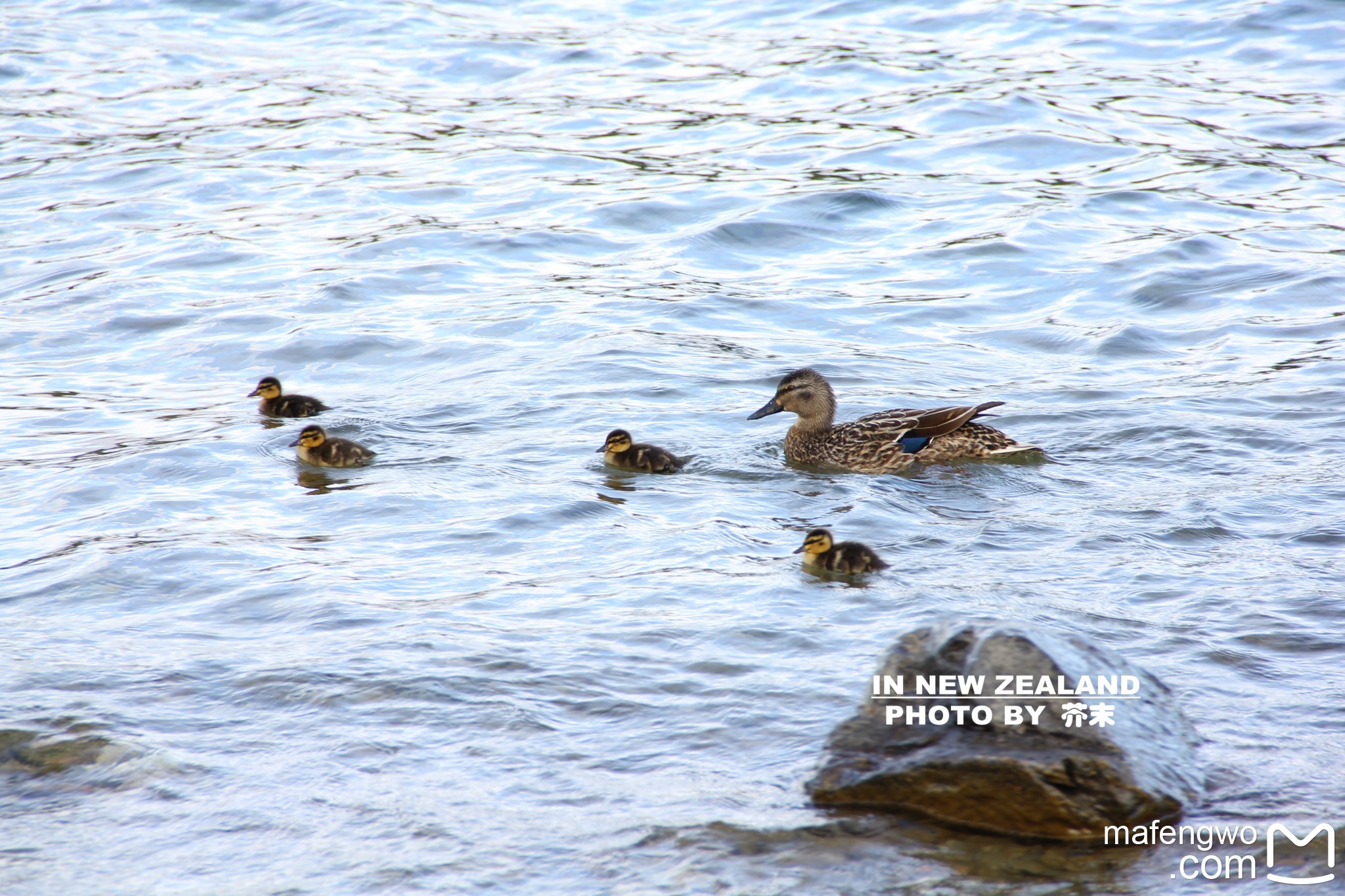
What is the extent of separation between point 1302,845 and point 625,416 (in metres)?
6.28

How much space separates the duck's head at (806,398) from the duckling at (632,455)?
109cm

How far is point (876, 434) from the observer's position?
9375 millimetres

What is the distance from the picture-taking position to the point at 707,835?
4.61 metres

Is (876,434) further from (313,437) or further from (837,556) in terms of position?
(313,437)

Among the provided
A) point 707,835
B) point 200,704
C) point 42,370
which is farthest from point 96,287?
point 707,835

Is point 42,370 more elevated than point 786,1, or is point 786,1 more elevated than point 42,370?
point 786,1

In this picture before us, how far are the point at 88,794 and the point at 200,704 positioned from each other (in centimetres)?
70

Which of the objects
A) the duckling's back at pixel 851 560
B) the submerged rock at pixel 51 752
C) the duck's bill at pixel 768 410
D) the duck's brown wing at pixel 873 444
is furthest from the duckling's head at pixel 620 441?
the submerged rock at pixel 51 752

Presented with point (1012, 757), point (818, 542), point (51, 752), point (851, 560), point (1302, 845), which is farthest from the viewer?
point (818, 542)

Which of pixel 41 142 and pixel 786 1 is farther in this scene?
pixel 786 1

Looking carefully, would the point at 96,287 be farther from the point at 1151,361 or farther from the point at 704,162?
the point at 1151,361

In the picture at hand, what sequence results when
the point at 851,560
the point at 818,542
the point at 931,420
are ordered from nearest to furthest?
the point at 851,560 → the point at 818,542 → the point at 931,420

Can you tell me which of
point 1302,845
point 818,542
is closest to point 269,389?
point 818,542

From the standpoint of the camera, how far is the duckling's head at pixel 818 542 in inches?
281
